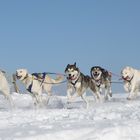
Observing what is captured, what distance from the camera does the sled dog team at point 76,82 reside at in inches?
439

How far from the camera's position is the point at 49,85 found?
12797 millimetres

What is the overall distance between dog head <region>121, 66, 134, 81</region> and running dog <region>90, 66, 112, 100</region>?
24.5 inches

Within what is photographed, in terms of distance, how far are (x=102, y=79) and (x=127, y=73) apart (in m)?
0.75

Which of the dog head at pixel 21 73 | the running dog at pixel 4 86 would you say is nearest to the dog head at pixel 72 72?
the dog head at pixel 21 73

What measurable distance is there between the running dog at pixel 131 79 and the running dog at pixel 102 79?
24.5 inches

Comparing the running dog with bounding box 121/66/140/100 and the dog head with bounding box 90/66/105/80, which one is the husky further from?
the running dog with bounding box 121/66/140/100

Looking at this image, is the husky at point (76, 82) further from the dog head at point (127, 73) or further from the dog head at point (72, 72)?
the dog head at point (127, 73)

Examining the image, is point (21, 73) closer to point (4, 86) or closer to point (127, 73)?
point (4, 86)

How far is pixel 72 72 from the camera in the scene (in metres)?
11.2

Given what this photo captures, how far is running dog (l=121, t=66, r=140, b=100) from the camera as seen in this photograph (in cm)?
1284

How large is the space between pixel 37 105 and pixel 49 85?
156 cm

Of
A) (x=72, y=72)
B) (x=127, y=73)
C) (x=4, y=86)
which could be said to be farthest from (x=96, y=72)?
(x=4, y=86)

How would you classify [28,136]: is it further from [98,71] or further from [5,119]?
[98,71]

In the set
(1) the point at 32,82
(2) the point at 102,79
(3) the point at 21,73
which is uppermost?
(3) the point at 21,73
